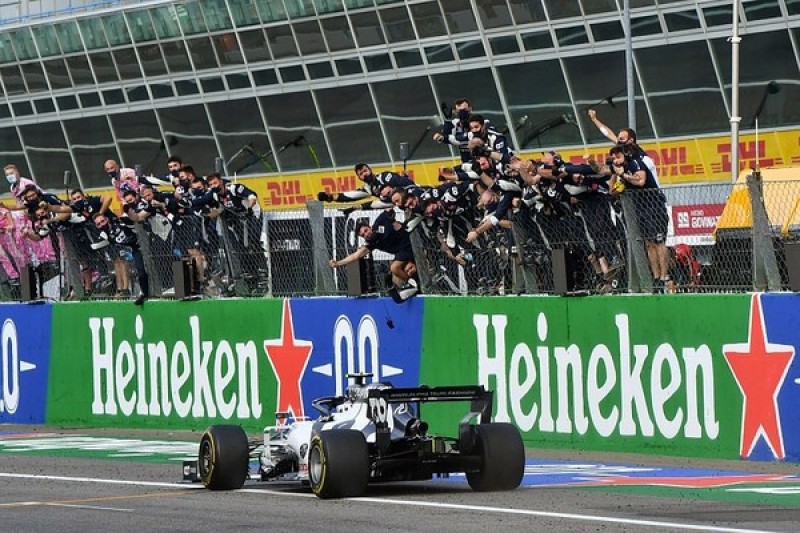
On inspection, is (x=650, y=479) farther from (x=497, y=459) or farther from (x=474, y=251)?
(x=474, y=251)

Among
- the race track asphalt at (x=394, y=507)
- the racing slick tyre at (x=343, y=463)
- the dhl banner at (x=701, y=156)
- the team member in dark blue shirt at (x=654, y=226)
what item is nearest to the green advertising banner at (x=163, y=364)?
the race track asphalt at (x=394, y=507)

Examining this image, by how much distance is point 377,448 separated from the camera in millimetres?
14078

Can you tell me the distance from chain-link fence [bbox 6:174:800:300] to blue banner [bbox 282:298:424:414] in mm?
227

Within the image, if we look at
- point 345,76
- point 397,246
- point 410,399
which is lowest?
point 410,399

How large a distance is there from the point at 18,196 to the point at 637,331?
10266 millimetres

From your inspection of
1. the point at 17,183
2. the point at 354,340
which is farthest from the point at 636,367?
the point at 17,183

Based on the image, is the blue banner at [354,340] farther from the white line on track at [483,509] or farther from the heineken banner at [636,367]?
the white line on track at [483,509]

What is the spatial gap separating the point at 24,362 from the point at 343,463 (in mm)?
11890

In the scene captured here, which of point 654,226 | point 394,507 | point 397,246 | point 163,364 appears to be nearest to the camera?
point 394,507

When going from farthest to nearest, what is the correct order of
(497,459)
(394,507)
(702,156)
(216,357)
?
(702,156) → (216,357) → (497,459) → (394,507)

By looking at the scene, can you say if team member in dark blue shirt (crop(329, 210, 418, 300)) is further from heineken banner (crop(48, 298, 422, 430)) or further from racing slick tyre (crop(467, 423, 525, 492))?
racing slick tyre (crop(467, 423, 525, 492))

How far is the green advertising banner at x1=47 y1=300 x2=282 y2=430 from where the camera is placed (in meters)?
21.7

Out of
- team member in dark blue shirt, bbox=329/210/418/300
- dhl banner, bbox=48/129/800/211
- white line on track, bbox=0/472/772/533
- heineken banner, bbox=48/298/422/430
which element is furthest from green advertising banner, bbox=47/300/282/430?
dhl banner, bbox=48/129/800/211

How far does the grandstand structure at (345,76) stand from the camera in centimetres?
4244
